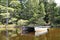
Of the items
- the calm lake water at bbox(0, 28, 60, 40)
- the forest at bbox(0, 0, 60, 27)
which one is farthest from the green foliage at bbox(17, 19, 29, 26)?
the calm lake water at bbox(0, 28, 60, 40)

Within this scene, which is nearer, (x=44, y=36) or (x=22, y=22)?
(x=44, y=36)

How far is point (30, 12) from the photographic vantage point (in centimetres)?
205

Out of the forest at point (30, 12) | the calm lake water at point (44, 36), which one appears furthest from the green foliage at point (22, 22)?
the calm lake water at point (44, 36)

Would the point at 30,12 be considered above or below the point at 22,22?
above

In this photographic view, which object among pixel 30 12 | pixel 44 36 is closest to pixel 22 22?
pixel 30 12

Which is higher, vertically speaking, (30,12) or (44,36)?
(30,12)

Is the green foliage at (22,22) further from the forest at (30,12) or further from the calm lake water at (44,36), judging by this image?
the calm lake water at (44,36)

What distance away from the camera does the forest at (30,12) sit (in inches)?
78.6

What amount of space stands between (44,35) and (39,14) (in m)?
0.29

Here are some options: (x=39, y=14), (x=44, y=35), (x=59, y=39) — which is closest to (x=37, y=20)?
(x=39, y=14)

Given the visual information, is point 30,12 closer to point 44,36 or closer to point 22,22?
point 22,22

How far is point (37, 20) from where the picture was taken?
202cm

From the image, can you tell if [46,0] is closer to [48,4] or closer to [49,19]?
[48,4]

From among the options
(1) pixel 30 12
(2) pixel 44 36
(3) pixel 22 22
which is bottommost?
(2) pixel 44 36
